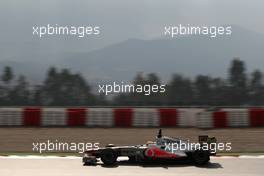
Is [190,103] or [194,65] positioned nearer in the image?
[190,103]

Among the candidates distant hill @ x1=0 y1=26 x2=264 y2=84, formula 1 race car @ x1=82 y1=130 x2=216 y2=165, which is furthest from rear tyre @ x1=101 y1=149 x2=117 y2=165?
distant hill @ x1=0 y1=26 x2=264 y2=84

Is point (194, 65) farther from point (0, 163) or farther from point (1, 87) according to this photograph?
point (0, 163)

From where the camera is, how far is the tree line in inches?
961

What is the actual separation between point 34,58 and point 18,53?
3.82 ft

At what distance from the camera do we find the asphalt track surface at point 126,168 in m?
11.1

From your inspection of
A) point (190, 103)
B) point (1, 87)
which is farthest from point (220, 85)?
point (1, 87)

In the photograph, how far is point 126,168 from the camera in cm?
1185

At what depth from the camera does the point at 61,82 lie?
25.2 m

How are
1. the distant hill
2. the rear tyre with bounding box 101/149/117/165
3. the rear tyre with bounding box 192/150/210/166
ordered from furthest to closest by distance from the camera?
the distant hill < the rear tyre with bounding box 101/149/117/165 < the rear tyre with bounding box 192/150/210/166

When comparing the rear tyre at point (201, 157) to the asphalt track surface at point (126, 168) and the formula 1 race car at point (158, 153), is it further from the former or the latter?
the asphalt track surface at point (126, 168)

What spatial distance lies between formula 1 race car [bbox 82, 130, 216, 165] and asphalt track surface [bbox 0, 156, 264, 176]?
198mm

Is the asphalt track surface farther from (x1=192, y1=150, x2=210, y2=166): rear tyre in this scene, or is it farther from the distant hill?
the distant hill

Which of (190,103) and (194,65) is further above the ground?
(194,65)

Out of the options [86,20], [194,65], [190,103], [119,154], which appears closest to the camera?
[119,154]
